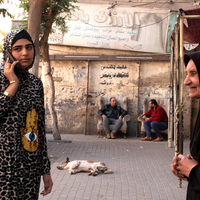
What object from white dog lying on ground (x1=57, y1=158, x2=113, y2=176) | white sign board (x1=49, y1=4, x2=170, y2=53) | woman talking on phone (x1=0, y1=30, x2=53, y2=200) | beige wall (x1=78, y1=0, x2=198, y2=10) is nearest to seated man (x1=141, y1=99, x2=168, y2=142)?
white sign board (x1=49, y1=4, x2=170, y2=53)

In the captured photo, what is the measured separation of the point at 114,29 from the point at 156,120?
155 inches

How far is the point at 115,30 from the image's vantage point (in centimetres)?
1288

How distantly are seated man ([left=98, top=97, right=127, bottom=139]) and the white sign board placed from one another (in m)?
2.29

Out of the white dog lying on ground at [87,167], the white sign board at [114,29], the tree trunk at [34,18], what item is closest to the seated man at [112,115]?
the white sign board at [114,29]

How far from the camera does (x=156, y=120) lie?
460 inches

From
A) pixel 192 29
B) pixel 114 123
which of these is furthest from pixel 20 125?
pixel 114 123

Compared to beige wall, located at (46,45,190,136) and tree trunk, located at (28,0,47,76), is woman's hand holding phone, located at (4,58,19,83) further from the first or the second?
beige wall, located at (46,45,190,136)

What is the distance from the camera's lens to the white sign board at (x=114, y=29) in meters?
12.7

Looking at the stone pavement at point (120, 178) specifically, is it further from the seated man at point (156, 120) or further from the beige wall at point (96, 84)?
the beige wall at point (96, 84)

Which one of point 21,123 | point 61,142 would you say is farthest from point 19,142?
point 61,142

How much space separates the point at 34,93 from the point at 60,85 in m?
10.8

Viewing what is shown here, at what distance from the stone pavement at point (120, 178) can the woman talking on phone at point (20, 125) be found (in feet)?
8.63

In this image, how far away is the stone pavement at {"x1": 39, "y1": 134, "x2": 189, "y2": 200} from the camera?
4.96 m

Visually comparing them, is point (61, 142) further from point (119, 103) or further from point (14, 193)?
point (14, 193)
